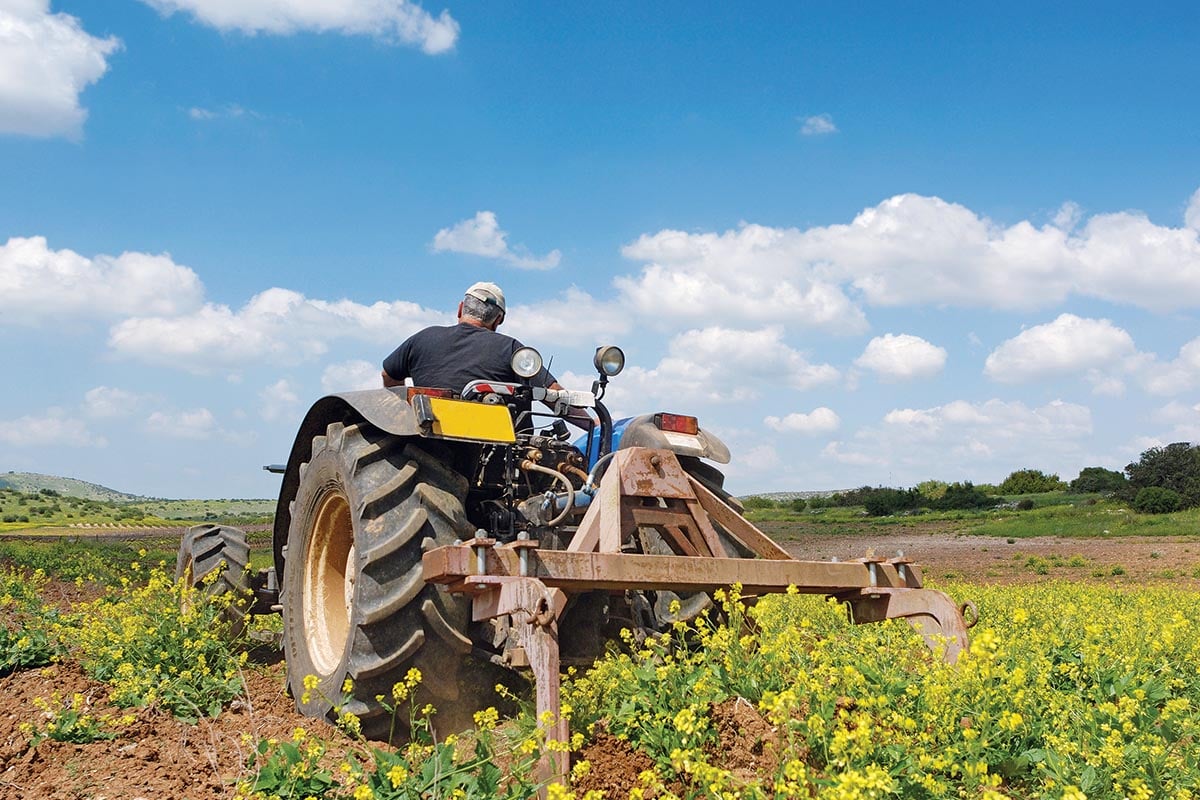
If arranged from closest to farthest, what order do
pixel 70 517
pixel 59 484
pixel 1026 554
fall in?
pixel 1026 554
pixel 70 517
pixel 59 484

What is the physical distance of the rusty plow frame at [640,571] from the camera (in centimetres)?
326

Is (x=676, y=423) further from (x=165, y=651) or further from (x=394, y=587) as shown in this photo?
(x=165, y=651)

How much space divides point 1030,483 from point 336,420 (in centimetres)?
6102

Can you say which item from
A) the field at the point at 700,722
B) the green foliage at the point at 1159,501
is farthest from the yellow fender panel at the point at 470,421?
the green foliage at the point at 1159,501

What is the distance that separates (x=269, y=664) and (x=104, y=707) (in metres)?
1.51

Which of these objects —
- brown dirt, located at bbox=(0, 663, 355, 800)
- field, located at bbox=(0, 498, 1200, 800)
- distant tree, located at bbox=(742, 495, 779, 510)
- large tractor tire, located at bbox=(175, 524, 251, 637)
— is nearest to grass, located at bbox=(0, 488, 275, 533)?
distant tree, located at bbox=(742, 495, 779, 510)

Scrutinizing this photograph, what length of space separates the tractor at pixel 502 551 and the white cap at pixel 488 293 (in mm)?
719

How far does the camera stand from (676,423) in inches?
201

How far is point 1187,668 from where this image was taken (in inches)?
217

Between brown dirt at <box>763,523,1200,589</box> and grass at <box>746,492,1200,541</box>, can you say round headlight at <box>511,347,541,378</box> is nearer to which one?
brown dirt at <box>763,523,1200,589</box>

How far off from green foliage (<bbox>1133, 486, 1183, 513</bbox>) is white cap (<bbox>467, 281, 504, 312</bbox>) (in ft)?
117

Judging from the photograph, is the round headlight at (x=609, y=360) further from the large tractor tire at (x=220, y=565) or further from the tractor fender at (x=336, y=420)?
the large tractor tire at (x=220, y=565)

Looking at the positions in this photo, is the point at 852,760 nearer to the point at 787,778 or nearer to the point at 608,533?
the point at 787,778

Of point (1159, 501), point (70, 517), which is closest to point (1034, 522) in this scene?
point (1159, 501)
